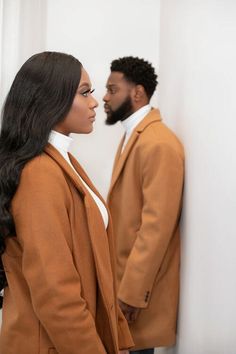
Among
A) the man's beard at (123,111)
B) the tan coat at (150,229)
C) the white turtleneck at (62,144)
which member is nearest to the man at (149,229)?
the tan coat at (150,229)

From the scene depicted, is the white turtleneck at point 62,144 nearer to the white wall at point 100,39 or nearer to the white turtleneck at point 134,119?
the white turtleneck at point 134,119

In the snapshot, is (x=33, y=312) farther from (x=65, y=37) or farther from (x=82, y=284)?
(x=65, y=37)

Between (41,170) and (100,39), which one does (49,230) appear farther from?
(100,39)

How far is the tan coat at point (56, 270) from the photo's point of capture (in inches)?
40.5

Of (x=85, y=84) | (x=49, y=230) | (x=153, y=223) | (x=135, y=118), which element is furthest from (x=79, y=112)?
(x=135, y=118)

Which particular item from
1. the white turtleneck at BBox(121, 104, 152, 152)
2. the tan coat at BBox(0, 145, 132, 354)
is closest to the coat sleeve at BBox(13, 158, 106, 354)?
the tan coat at BBox(0, 145, 132, 354)

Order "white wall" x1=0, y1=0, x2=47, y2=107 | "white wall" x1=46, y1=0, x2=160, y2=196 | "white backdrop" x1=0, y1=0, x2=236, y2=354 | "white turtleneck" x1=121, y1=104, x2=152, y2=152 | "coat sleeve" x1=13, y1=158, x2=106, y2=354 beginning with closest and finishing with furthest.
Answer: "coat sleeve" x1=13, y1=158, x2=106, y2=354 → "white backdrop" x1=0, y1=0, x2=236, y2=354 → "white turtleneck" x1=121, y1=104, x2=152, y2=152 → "white wall" x1=0, y1=0, x2=47, y2=107 → "white wall" x1=46, y1=0, x2=160, y2=196

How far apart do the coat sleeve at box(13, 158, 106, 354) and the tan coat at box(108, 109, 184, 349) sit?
0.66 metres

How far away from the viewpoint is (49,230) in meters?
1.03

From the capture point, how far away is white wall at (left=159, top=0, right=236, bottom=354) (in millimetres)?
1227

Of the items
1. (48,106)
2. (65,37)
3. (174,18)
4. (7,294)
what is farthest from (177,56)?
(7,294)

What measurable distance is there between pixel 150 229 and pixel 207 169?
1.20ft

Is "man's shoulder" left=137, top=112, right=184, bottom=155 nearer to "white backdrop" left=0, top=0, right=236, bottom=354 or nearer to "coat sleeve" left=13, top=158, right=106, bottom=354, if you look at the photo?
"white backdrop" left=0, top=0, right=236, bottom=354

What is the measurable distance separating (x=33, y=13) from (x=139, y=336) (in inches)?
63.1
